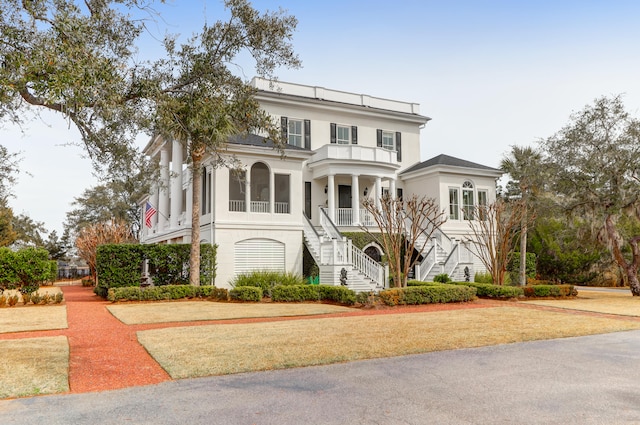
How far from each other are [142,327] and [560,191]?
19.6 m

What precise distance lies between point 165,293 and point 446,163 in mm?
17862

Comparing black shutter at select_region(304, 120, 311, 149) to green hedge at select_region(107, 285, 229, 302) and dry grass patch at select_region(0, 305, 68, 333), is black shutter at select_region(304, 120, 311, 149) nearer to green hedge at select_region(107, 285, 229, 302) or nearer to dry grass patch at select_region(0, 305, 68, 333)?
green hedge at select_region(107, 285, 229, 302)

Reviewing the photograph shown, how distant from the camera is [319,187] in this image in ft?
86.8

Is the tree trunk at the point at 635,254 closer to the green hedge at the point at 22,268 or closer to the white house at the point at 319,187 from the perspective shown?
the white house at the point at 319,187

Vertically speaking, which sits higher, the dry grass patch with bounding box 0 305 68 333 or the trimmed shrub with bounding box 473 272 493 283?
the trimmed shrub with bounding box 473 272 493 283

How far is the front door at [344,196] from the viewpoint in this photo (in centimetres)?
2694

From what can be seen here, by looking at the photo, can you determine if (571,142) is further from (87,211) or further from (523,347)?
(87,211)

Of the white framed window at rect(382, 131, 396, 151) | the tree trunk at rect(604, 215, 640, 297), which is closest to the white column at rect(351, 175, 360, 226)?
the white framed window at rect(382, 131, 396, 151)

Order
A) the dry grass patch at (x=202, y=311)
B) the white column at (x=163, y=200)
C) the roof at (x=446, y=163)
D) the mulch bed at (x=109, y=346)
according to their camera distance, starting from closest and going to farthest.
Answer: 1. the mulch bed at (x=109, y=346)
2. the dry grass patch at (x=202, y=311)
3. the white column at (x=163, y=200)
4. the roof at (x=446, y=163)

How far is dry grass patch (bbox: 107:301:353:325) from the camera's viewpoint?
13055mm

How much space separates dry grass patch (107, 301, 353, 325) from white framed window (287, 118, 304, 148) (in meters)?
12.7

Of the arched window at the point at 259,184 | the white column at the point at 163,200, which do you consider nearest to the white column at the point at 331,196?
the arched window at the point at 259,184

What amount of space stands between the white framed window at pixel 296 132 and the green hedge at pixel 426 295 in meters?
13.3

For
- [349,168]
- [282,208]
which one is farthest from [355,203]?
[282,208]
